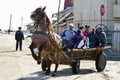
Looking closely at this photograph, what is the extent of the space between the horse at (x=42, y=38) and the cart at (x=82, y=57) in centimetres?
88

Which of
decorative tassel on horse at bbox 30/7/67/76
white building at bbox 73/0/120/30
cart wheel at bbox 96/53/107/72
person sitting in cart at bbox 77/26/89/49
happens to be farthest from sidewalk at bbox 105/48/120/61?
decorative tassel on horse at bbox 30/7/67/76

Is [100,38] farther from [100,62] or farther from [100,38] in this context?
[100,62]

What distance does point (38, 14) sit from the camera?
43.9ft

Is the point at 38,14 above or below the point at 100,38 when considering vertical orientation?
above

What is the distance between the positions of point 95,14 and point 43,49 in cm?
2481

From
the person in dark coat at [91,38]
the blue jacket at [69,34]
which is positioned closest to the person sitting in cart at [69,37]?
the blue jacket at [69,34]

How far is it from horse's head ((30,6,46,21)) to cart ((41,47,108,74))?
6.13ft

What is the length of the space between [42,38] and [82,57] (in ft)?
8.98

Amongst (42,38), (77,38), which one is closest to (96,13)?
(77,38)

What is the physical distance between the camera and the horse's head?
13326mm

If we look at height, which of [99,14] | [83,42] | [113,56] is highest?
[99,14]

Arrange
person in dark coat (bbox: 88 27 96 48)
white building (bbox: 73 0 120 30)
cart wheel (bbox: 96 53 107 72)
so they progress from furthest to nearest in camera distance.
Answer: white building (bbox: 73 0 120 30), person in dark coat (bbox: 88 27 96 48), cart wheel (bbox: 96 53 107 72)

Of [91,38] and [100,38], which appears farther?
[91,38]

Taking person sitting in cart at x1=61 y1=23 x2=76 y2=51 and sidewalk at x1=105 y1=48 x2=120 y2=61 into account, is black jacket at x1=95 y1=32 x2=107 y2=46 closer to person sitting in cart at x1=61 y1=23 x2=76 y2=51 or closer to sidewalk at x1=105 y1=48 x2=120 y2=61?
person sitting in cart at x1=61 y1=23 x2=76 y2=51
